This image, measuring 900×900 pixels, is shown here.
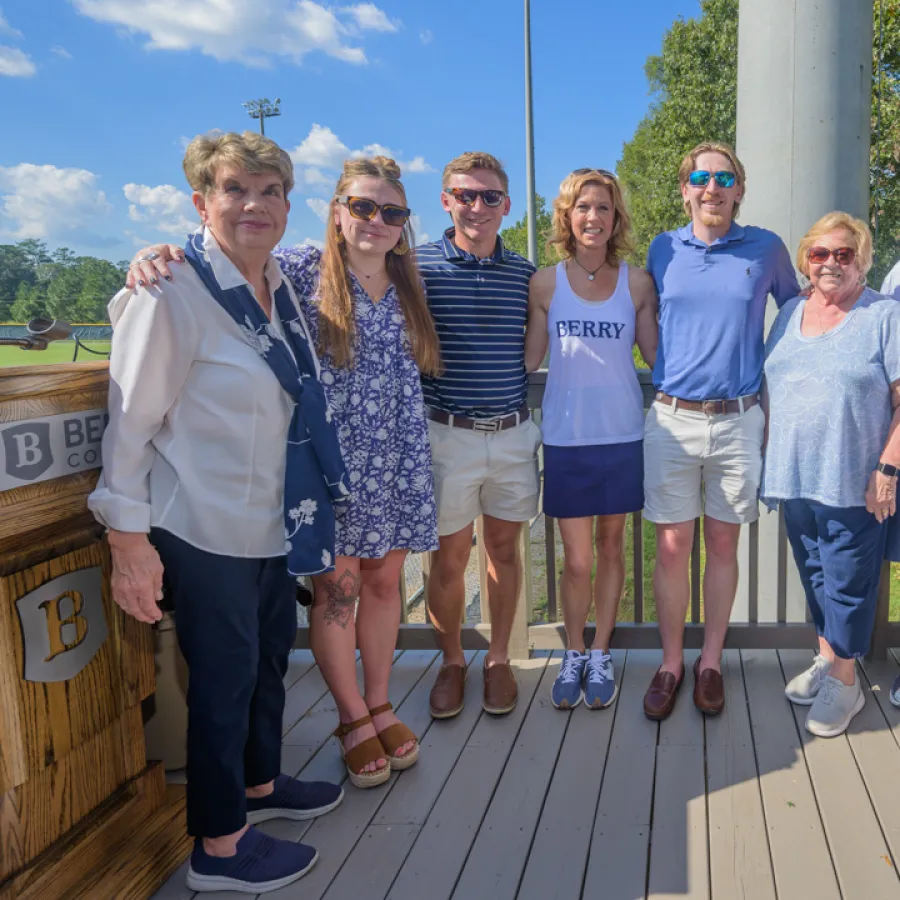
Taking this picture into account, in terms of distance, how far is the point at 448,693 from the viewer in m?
2.82

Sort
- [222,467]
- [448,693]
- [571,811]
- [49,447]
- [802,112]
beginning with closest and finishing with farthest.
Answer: [49,447], [222,467], [571,811], [448,693], [802,112]

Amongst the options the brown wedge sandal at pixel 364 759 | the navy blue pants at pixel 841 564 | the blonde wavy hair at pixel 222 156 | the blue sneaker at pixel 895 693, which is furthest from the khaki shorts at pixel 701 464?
the blonde wavy hair at pixel 222 156

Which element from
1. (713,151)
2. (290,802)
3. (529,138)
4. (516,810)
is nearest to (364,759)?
(290,802)

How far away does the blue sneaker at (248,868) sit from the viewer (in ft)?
6.38

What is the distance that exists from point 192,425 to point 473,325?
3.55 feet

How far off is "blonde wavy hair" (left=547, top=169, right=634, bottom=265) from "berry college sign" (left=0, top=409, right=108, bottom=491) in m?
1.55

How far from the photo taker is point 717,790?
90.4 inches

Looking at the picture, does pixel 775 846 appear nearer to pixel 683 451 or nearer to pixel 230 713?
pixel 683 451

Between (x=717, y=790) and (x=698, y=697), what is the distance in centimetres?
48

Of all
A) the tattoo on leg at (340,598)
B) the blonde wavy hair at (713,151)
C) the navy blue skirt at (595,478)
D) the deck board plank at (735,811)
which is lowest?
the deck board plank at (735,811)

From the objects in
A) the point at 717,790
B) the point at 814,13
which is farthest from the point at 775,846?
the point at 814,13

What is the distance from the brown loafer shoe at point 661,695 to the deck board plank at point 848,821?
0.39 metres

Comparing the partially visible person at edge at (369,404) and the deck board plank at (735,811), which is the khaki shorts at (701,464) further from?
the partially visible person at edge at (369,404)

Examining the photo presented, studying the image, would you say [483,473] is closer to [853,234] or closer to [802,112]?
[853,234]
